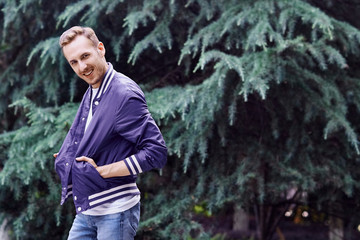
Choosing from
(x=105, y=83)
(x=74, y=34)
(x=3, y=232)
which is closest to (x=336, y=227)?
(x=3, y=232)

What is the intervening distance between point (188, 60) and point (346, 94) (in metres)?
1.28

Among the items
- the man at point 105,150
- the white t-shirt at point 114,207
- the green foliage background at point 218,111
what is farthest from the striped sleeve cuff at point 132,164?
the green foliage background at point 218,111

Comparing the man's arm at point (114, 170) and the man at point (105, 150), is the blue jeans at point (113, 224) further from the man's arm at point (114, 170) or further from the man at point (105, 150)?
the man's arm at point (114, 170)

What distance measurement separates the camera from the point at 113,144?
185 cm

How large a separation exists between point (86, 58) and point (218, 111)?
1.69 m

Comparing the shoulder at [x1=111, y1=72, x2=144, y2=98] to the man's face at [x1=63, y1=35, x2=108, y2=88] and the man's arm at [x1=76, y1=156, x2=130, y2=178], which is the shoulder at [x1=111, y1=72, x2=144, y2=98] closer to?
the man's face at [x1=63, y1=35, x2=108, y2=88]

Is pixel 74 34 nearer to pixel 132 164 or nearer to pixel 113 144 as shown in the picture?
pixel 113 144

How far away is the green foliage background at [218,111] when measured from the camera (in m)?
3.24

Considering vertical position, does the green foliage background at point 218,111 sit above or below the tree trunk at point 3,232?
above

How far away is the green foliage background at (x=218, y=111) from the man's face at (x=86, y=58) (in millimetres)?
1183

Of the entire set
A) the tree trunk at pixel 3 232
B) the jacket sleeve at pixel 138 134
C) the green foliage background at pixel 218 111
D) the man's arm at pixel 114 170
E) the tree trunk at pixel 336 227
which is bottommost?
the tree trunk at pixel 336 227

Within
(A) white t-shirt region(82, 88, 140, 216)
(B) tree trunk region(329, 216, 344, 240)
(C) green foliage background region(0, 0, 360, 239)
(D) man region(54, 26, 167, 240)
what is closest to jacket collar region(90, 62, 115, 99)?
(D) man region(54, 26, 167, 240)

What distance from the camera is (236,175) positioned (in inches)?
140

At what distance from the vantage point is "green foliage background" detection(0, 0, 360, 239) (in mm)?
3238
